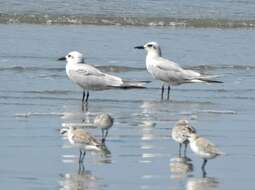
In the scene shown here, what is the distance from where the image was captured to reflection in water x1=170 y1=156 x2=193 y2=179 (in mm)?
10375

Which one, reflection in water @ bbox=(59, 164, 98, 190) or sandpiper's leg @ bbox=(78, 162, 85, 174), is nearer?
reflection in water @ bbox=(59, 164, 98, 190)

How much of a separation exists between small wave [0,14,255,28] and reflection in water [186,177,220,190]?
18.0 meters

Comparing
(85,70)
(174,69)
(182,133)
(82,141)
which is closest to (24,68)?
(85,70)

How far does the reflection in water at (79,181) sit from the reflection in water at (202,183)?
0.90m

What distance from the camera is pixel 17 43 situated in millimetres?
22547

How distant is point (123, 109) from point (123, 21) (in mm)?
13713

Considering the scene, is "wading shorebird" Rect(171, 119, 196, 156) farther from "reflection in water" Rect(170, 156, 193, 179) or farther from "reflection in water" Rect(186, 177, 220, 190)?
"reflection in water" Rect(186, 177, 220, 190)

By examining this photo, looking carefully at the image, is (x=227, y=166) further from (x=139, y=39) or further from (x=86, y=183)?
(x=139, y=39)

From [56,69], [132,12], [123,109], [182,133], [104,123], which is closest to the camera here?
[182,133]

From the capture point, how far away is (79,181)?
9945 mm

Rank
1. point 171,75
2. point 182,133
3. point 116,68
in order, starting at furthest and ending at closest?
point 116,68 < point 171,75 < point 182,133

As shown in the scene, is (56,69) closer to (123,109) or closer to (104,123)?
(123,109)

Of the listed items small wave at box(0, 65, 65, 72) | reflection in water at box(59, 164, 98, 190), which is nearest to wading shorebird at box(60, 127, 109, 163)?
reflection in water at box(59, 164, 98, 190)

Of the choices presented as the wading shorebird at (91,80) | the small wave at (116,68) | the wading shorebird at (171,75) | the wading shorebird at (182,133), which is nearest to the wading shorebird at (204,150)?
the wading shorebird at (182,133)
